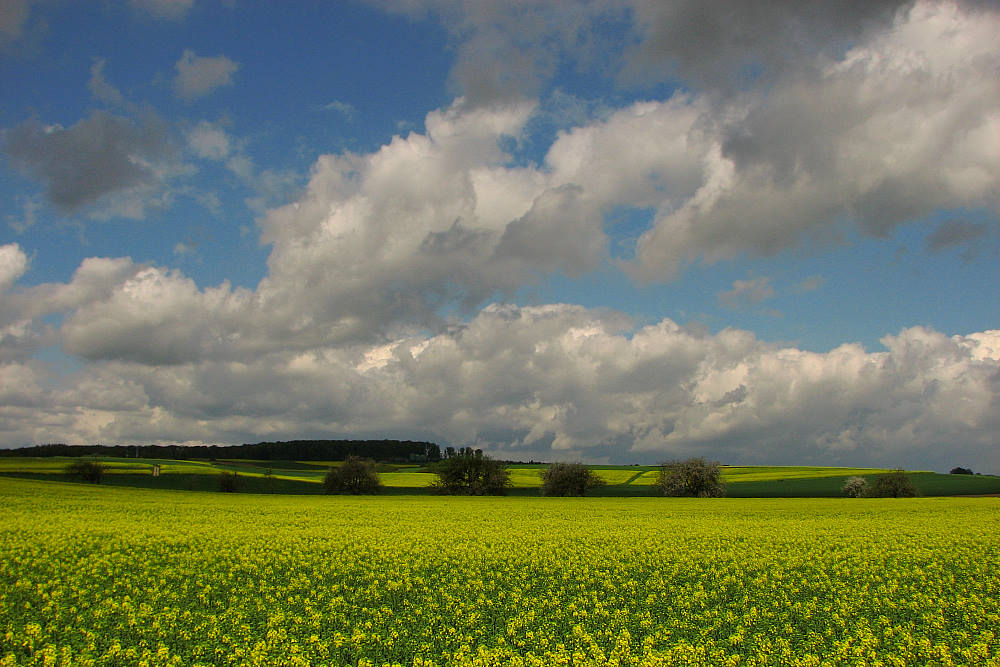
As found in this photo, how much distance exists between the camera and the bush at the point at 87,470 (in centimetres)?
8800

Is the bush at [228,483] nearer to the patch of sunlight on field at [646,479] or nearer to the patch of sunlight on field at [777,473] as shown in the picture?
the patch of sunlight on field at [646,479]

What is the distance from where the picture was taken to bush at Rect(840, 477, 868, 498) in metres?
90.4

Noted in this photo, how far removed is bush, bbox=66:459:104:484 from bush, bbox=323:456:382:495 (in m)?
31.2

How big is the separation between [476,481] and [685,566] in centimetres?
6783

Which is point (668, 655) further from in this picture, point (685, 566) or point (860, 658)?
point (685, 566)

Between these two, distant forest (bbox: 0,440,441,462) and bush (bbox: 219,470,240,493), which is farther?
distant forest (bbox: 0,440,441,462)

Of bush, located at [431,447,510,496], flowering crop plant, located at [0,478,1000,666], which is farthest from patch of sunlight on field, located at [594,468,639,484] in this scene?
flowering crop plant, located at [0,478,1000,666]

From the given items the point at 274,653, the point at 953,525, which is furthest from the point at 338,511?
the point at 953,525

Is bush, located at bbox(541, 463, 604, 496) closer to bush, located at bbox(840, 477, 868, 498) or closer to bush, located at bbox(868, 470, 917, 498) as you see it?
bush, located at bbox(840, 477, 868, 498)

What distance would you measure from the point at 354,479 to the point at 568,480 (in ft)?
96.1

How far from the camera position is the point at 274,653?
13.0 m

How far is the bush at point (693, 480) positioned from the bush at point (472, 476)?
22.4 m

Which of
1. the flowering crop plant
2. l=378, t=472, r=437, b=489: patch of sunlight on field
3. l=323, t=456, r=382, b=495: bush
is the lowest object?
l=378, t=472, r=437, b=489: patch of sunlight on field

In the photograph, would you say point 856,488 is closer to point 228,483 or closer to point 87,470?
point 228,483
